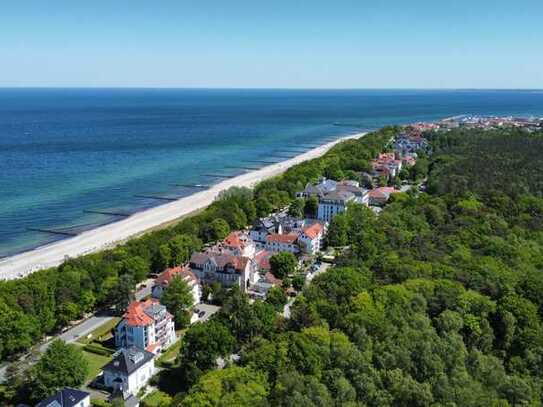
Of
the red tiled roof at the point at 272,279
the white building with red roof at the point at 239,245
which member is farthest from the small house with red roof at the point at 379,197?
the red tiled roof at the point at 272,279

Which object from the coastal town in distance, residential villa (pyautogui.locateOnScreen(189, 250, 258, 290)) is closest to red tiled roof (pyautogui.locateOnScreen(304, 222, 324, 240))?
the coastal town in distance

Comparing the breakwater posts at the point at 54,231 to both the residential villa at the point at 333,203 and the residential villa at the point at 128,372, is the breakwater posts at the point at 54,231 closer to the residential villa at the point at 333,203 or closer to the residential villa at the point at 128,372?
the residential villa at the point at 333,203

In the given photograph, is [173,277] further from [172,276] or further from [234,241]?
[234,241]

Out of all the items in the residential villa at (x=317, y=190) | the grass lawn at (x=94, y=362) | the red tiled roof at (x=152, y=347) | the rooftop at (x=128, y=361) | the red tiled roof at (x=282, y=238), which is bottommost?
the grass lawn at (x=94, y=362)

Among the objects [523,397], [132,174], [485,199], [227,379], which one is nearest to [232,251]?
[227,379]

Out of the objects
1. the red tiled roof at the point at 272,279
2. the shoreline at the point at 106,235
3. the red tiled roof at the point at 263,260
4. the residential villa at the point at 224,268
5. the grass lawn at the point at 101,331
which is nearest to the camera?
the grass lawn at the point at 101,331

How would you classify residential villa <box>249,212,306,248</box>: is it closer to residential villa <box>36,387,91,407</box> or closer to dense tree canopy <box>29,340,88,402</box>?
dense tree canopy <box>29,340,88,402</box>

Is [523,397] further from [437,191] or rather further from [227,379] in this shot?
[437,191]
